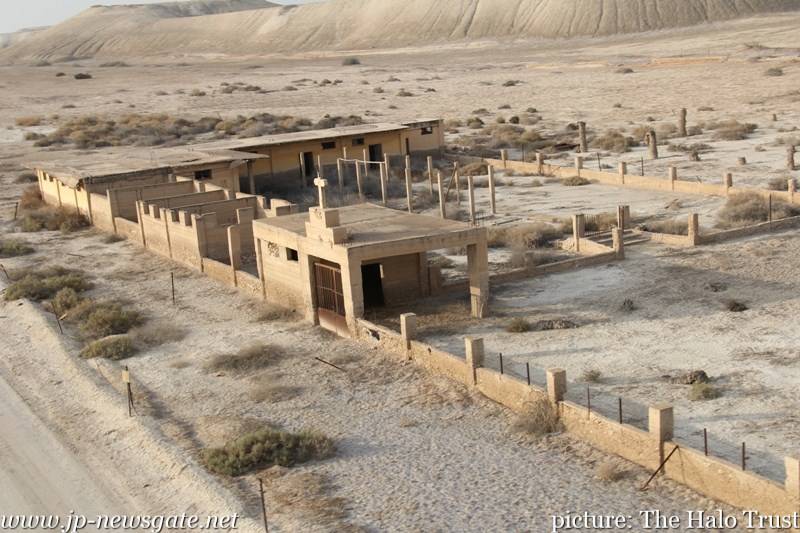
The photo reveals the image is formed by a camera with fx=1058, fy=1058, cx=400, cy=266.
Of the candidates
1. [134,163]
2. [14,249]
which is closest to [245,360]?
[14,249]

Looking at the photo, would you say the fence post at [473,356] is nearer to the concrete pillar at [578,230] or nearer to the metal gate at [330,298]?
the metal gate at [330,298]

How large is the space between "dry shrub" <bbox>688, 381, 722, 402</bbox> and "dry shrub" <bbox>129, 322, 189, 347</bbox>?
33.9 ft

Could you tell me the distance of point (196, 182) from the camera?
33000 mm

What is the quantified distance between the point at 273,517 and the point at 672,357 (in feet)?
26.3

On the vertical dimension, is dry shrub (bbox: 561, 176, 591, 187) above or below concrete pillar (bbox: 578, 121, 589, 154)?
below

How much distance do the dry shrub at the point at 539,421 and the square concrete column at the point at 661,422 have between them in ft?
6.12

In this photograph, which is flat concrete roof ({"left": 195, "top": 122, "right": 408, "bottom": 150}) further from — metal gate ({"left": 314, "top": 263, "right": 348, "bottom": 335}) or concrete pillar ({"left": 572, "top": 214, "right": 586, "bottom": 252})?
metal gate ({"left": 314, "top": 263, "right": 348, "bottom": 335})

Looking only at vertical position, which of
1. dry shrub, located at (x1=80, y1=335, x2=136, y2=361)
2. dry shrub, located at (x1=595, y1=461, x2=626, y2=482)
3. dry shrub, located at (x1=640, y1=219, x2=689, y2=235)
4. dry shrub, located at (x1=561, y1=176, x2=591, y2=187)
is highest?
dry shrub, located at (x1=80, y1=335, x2=136, y2=361)

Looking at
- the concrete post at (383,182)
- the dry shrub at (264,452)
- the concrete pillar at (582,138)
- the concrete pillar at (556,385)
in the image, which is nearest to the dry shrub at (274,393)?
the dry shrub at (264,452)

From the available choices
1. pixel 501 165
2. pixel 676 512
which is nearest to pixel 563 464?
pixel 676 512

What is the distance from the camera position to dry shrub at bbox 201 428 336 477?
582 inches

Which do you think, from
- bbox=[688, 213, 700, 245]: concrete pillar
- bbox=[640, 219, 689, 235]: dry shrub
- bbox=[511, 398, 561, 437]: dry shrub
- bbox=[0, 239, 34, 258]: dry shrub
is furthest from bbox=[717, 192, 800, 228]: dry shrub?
bbox=[0, 239, 34, 258]: dry shrub

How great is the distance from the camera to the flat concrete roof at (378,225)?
2098 cm

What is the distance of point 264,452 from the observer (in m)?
15.0
